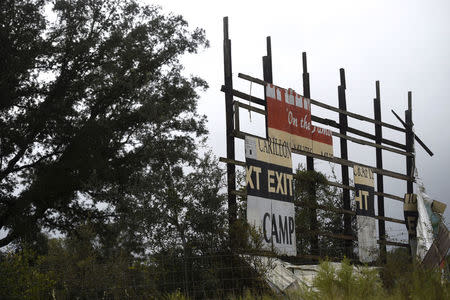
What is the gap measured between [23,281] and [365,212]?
31.6 feet

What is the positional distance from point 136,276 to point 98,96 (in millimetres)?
10666

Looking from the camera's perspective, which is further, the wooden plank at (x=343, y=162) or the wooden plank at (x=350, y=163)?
the wooden plank at (x=350, y=163)

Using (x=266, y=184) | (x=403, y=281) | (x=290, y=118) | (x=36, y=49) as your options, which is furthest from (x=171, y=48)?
(x=403, y=281)

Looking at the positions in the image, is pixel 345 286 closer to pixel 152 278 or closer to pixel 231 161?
pixel 152 278

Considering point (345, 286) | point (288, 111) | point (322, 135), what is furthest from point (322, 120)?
point (345, 286)

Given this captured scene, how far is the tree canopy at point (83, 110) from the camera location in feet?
68.8

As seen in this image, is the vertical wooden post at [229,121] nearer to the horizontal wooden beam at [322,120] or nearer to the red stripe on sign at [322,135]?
the horizontal wooden beam at [322,120]

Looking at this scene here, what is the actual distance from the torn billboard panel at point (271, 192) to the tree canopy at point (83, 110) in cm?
498

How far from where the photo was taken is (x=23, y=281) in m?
13.8

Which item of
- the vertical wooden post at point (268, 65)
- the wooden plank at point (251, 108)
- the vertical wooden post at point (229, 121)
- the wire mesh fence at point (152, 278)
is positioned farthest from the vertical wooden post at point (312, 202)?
the wire mesh fence at point (152, 278)

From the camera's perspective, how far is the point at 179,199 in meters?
16.1

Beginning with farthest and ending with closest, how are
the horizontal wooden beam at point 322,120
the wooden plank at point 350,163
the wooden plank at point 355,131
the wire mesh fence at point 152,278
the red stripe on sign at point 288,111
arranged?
the wooden plank at point 355,131
the wooden plank at point 350,163
the red stripe on sign at point 288,111
the horizontal wooden beam at point 322,120
the wire mesh fence at point 152,278

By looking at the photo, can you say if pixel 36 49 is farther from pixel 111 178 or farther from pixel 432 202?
pixel 432 202

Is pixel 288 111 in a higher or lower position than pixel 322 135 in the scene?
higher
